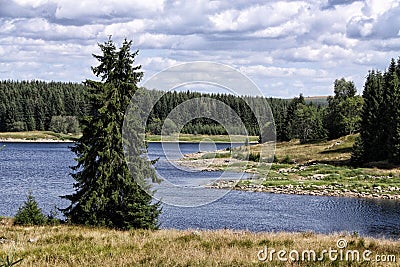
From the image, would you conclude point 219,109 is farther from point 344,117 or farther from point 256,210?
point 344,117

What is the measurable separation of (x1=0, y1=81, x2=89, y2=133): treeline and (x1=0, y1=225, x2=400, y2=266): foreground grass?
14626 cm

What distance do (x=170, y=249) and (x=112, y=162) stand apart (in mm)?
10826

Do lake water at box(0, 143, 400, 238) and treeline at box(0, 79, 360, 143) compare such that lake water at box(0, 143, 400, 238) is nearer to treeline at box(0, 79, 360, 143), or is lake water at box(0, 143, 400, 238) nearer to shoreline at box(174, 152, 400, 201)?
shoreline at box(174, 152, 400, 201)

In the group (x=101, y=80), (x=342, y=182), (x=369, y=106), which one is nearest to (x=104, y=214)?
(x=101, y=80)

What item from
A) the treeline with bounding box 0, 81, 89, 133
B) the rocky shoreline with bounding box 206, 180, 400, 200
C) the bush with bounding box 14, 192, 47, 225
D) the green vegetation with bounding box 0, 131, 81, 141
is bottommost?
the rocky shoreline with bounding box 206, 180, 400, 200

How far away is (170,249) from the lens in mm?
12875

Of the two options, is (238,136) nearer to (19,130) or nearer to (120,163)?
(120,163)

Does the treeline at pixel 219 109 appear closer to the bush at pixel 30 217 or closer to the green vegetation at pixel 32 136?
the bush at pixel 30 217

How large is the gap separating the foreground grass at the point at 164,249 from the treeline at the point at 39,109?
5758 inches

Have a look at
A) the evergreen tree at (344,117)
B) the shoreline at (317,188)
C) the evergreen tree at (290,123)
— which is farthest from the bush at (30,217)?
the evergreen tree at (290,123)

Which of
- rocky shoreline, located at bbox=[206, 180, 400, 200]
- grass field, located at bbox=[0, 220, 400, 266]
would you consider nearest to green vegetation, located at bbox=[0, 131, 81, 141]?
Answer: rocky shoreline, located at bbox=[206, 180, 400, 200]

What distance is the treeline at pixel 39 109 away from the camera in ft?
546

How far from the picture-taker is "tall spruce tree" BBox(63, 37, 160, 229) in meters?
22.9

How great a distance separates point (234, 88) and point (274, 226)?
22.2m
